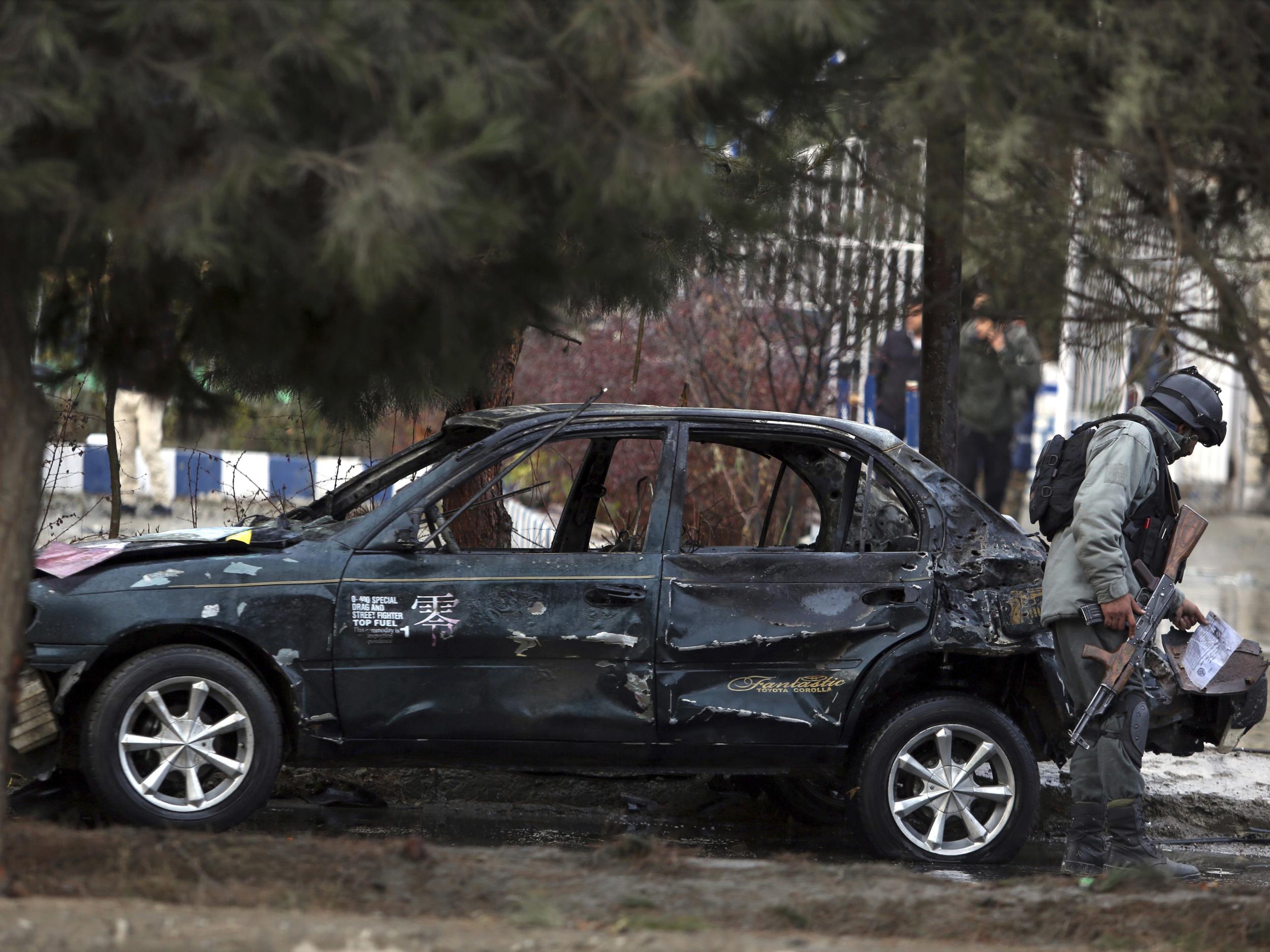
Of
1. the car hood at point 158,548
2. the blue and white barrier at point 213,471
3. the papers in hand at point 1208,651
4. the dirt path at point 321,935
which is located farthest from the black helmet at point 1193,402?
the blue and white barrier at point 213,471

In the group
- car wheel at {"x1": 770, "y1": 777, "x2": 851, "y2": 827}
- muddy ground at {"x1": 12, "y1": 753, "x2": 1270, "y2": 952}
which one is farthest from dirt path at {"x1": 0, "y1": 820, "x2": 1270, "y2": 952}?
car wheel at {"x1": 770, "y1": 777, "x2": 851, "y2": 827}

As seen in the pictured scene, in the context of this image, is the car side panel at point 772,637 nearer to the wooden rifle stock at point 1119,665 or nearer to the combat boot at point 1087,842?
the wooden rifle stock at point 1119,665

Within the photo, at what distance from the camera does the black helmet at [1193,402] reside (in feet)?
18.1

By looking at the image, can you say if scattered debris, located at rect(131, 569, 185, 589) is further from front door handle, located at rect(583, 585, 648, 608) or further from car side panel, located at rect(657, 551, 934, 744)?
car side panel, located at rect(657, 551, 934, 744)

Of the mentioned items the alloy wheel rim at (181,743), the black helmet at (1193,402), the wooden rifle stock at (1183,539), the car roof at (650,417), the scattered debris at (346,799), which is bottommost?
the scattered debris at (346,799)

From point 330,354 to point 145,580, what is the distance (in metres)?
1.16

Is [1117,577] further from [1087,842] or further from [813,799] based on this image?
[813,799]

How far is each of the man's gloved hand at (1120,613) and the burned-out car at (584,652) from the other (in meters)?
0.46

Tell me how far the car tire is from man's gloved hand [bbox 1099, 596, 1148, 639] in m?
2.93

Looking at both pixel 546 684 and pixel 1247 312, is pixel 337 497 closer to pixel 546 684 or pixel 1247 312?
pixel 546 684

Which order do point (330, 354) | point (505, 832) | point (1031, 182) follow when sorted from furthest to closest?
point (505, 832) < point (330, 354) < point (1031, 182)

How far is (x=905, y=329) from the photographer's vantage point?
10844mm

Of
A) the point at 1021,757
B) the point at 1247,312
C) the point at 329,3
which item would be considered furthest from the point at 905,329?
the point at 329,3

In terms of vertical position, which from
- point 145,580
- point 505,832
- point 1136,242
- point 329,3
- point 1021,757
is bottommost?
point 505,832
